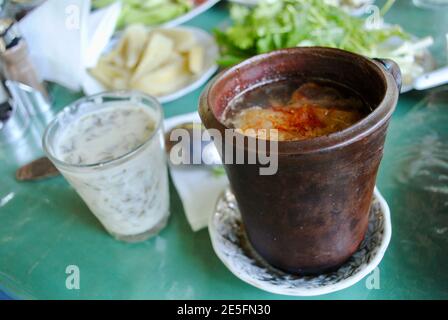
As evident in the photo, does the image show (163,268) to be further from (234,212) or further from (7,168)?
(7,168)

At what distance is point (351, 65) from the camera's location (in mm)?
691

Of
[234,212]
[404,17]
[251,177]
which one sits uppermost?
[251,177]

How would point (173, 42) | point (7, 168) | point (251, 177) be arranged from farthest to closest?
point (173, 42)
point (7, 168)
point (251, 177)

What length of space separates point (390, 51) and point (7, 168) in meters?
1.19

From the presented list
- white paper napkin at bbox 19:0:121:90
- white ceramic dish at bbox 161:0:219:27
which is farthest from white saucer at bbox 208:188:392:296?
white ceramic dish at bbox 161:0:219:27

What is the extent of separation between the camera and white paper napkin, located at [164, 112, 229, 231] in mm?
928

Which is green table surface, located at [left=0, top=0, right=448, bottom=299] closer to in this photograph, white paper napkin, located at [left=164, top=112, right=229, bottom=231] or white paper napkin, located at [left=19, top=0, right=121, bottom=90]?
white paper napkin, located at [left=164, top=112, right=229, bottom=231]

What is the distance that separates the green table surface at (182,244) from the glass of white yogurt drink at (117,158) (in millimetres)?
64

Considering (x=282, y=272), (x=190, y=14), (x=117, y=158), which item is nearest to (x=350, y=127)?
(x=282, y=272)

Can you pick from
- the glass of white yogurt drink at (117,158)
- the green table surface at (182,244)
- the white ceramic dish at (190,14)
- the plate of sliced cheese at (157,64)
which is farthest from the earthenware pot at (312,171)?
the white ceramic dish at (190,14)

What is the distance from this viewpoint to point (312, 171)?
576mm

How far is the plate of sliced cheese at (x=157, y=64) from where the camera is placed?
1.36 m

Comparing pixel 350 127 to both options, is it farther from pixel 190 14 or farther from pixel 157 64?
pixel 190 14

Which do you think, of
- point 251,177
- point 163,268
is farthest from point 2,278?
point 251,177
